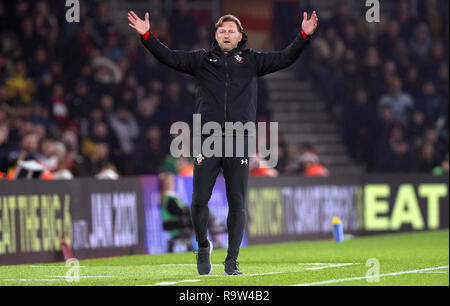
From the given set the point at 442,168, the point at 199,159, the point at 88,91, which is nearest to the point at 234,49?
the point at 199,159

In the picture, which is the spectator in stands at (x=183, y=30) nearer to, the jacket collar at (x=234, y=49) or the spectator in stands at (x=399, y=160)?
the spectator in stands at (x=399, y=160)

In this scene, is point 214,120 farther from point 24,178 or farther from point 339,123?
point 339,123

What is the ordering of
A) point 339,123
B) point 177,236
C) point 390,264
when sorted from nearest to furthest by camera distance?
point 390,264 → point 177,236 → point 339,123

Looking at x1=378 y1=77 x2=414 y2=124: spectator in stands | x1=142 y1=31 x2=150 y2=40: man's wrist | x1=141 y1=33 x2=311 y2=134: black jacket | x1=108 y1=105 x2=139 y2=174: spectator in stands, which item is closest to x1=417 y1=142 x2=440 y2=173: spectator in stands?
x1=378 y1=77 x2=414 y2=124: spectator in stands

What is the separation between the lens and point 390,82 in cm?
2564

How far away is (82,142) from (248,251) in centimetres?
568

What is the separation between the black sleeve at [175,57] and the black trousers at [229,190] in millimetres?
862

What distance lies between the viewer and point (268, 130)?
79.5 ft

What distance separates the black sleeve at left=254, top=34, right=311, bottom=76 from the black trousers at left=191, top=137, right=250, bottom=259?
0.72 metres

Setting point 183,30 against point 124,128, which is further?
point 183,30

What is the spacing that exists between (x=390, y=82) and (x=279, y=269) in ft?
47.4

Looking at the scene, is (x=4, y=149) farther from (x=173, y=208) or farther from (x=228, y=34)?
(x=228, y=34)

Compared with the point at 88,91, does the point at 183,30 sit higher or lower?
higher
